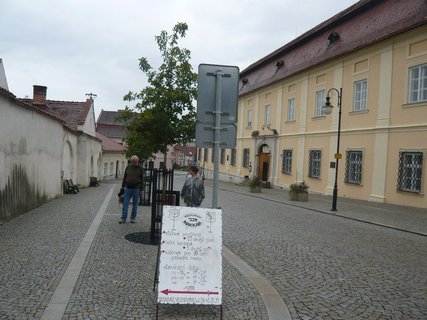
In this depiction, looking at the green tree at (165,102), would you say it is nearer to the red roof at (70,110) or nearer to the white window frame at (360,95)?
the red roof at (70,110)

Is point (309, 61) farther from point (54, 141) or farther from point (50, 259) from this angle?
point (50, 259)

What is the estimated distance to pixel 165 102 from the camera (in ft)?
83.3

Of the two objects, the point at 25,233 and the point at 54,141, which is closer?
the point at 25,233

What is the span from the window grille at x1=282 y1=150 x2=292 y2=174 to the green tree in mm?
6622

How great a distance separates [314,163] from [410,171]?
7.62m

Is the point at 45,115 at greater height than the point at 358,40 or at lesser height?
lesser

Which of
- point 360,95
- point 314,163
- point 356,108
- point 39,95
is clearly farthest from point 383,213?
point 39,95

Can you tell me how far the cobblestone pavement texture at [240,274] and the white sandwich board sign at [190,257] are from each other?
241 millimetres

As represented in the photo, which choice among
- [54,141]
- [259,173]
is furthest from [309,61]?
[54,141]

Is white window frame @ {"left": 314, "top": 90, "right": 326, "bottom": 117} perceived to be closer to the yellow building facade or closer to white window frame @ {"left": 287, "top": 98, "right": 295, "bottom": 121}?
the yellow building facade

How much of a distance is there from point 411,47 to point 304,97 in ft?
28.9

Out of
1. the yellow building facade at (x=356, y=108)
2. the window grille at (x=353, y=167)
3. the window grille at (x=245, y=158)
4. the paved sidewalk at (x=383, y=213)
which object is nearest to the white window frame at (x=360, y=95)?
the yellow building facade at (x=356, y=108)

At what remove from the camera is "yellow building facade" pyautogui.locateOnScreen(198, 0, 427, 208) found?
54.0ft

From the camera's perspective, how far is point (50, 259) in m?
6.23
